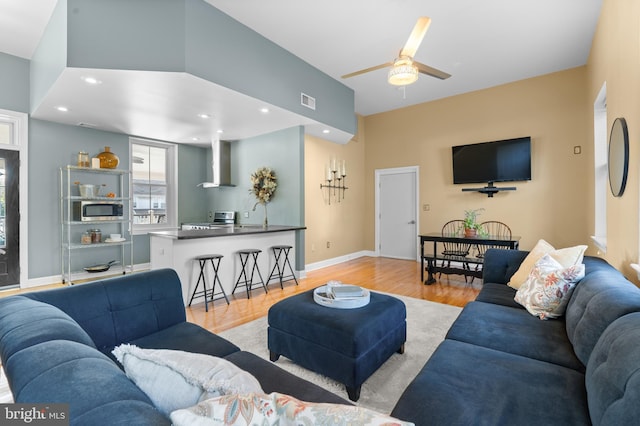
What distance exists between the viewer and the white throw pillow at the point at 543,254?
7.82ft

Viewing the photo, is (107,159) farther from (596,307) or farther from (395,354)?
(596,307)

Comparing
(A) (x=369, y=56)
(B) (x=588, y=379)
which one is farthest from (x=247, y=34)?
(B) (x=588, y=379)

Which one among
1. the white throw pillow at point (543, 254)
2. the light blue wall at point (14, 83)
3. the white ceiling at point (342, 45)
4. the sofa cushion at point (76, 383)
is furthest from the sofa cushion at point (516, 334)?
the light blue wall at point (14, 83)

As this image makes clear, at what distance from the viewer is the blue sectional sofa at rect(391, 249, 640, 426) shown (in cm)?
98

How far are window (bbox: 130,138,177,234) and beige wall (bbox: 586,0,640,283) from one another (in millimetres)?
6942

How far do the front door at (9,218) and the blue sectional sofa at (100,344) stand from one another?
4.14 m

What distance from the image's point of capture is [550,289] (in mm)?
2064

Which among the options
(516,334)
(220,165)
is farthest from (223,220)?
(516,334)

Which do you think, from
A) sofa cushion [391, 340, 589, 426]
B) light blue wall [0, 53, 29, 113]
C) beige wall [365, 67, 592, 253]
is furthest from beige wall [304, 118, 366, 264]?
sofa cushion [391, 340, 589, 426]

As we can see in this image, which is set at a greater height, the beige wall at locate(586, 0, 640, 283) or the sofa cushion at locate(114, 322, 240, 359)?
the beige wall at locate(586, 0, 640, 283)

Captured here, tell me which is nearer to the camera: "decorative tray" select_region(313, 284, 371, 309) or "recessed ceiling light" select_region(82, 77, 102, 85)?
"decorative tray" select_region(313, 284, 371, 309)

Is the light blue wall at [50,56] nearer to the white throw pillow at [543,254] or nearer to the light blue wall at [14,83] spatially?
the light blue wall at [14,83]

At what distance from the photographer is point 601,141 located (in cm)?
399

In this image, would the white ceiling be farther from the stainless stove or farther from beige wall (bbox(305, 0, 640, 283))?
the stainless stove
